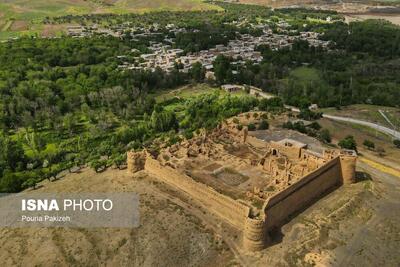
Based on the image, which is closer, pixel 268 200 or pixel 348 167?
pixel 268 200

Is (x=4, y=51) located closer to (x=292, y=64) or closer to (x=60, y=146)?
(x=60, y=146)

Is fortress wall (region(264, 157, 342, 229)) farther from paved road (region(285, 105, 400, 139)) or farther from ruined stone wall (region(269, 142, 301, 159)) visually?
paved road (region(285, 105, 400, 139))

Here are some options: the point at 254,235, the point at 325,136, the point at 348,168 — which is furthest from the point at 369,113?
the point at 254,235

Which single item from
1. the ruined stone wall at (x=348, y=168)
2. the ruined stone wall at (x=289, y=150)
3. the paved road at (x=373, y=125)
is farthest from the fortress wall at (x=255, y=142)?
the paved road at (x=373, y=125)

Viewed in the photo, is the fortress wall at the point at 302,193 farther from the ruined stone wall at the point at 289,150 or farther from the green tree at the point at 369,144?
the green tree at the point at 369,144

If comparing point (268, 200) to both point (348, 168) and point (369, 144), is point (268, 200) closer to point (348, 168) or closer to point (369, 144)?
point (348, 168)

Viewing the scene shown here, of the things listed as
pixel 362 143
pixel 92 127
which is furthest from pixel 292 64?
pixel 92 127
